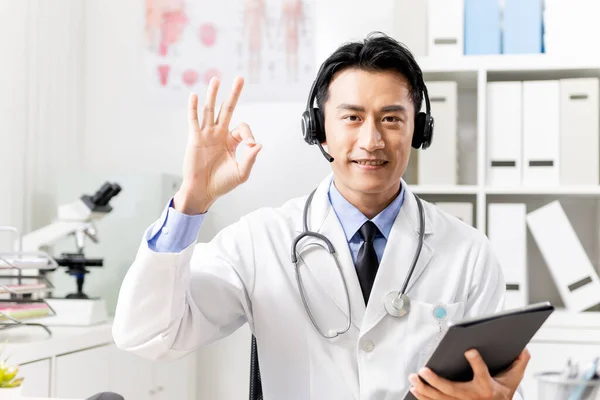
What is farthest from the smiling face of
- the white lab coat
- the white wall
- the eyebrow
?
the white wall

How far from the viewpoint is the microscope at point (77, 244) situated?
2.05 meters

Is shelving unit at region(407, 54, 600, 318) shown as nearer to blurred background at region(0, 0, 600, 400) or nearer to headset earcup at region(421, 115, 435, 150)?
blurred background at region(0, 0, 600, 400)

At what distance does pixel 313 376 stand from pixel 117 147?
1634 millimetres

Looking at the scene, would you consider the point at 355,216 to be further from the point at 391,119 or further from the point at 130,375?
the point at 130,375

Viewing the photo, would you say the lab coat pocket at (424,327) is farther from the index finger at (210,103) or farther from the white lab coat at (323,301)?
the index finger at (210,103)

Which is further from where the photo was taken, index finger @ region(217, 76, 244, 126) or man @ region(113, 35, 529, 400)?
man @ region(113, 35, 529, 400)

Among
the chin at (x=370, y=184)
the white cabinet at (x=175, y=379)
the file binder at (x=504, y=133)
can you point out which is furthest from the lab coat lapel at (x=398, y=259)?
the white cabinet at (x=175, y=379)

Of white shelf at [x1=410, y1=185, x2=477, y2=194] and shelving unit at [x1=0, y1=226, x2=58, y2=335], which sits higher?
white shelf at [x1=410, y1=185, x2=477, y2=194]

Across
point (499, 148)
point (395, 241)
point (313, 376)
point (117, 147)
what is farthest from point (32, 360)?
point (499, 148)

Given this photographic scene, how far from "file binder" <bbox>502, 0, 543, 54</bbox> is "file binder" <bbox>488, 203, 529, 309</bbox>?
53 cm

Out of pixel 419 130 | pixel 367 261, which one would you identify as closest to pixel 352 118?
pixel 419 130

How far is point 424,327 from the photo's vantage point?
1.41m

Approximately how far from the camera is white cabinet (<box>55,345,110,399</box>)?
1781 millimetres

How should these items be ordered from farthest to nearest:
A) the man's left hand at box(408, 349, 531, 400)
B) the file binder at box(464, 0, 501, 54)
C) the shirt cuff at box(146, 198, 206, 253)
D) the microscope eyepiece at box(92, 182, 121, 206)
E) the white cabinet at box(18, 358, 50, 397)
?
the file binder at box(464, 0, 501, 54) → the microscope eyepiece at box(92, 182, 121, 206) → the white cabinet at box(18, 358, 50, 397) → the shirt cuff at box(146, 198, 206, 253) → the man's left hand at box(408, 349, 531, 400)
